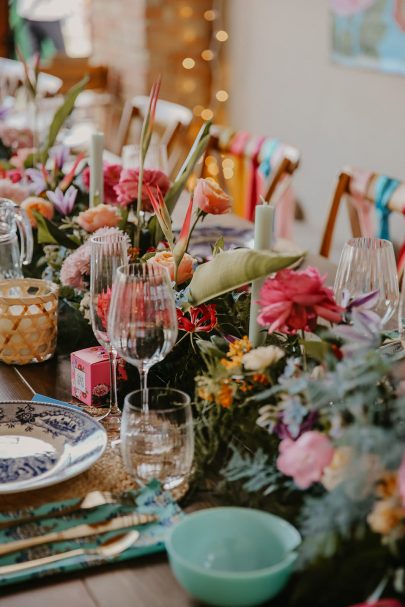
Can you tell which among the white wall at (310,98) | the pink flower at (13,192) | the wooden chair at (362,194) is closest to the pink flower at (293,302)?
the pink flower at (13,192)

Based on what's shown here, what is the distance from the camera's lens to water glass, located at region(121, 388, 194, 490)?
0.95 metres

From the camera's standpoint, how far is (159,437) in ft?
3.16

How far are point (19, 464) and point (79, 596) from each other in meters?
0.25

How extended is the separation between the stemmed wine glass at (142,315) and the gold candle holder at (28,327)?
397mm

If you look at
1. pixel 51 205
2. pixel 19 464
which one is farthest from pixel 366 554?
pixel 51 205

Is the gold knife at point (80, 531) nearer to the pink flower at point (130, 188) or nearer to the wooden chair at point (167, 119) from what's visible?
the pink flower at point (130, 188)

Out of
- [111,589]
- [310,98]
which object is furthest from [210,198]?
[310,98]

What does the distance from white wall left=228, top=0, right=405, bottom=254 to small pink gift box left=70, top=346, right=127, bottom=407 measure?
7.71ft

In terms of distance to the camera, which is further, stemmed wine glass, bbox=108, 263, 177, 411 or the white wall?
the white wall

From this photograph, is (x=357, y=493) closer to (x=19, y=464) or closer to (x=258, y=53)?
(x=19, y=464)

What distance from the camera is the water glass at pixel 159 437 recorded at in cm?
95

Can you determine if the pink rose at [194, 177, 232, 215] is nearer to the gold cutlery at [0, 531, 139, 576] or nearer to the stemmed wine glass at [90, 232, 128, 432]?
the stemmed wine glass at [90, 232, 128, 432]

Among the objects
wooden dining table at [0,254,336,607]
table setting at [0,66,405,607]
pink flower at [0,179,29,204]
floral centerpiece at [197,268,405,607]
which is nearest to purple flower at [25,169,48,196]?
pink flower at [0,179,29,204]

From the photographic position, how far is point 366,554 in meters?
0.76
